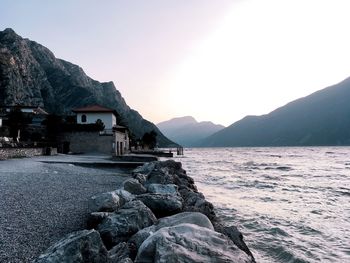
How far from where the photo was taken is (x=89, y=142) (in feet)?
173

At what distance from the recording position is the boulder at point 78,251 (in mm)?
5164

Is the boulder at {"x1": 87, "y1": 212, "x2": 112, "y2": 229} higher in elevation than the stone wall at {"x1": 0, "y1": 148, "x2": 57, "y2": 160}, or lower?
lower

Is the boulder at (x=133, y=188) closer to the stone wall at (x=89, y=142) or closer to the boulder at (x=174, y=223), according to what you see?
→ the boulder at (x=174, y=223)

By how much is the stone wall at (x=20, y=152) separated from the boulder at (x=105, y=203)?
22825 millimetres

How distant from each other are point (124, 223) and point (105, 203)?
86.0 inches

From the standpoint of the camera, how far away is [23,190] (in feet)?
41.5

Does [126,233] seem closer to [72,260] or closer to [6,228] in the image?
[72,260]

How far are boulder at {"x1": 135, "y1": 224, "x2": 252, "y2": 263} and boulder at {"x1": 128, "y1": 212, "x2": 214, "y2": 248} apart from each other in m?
1.09

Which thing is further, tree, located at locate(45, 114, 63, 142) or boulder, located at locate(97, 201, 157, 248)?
tree, located at locate(45, 114, 63, 142)

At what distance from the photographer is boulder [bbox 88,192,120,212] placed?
9.28 m

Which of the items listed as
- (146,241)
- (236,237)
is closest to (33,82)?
(236,237)

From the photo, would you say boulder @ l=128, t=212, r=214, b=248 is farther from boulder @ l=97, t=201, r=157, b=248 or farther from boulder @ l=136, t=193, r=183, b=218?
boulder @ l=136, t=193, r=183, b=218

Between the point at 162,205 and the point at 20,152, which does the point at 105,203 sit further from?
the point at 20,152

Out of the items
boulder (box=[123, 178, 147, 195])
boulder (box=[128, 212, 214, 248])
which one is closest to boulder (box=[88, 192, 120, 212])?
boulder (box=[128, 212, 214, 248])
